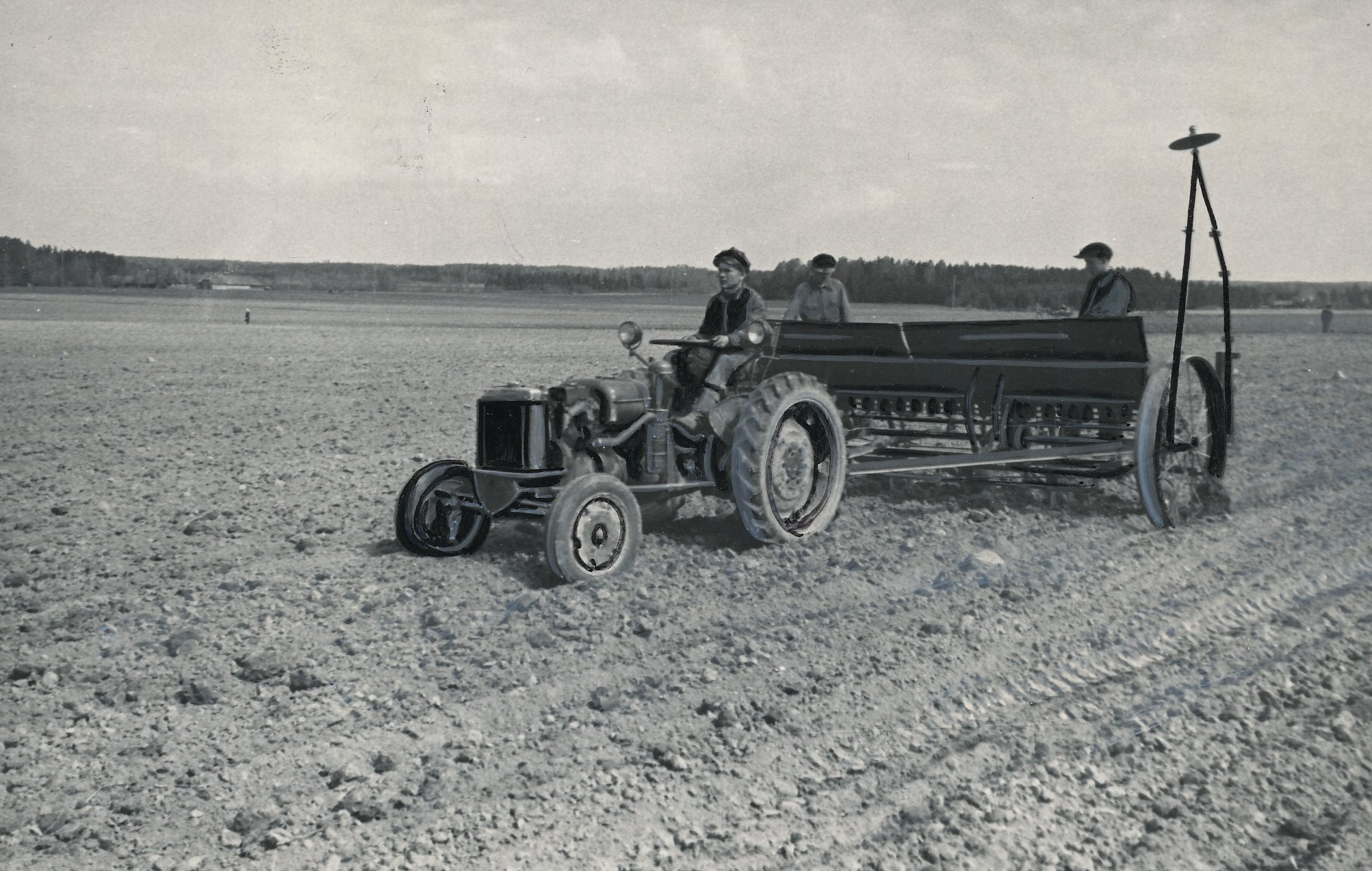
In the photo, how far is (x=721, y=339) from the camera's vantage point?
5.93m

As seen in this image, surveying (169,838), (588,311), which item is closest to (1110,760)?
(169,838)

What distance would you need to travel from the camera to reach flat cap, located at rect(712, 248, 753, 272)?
639cm

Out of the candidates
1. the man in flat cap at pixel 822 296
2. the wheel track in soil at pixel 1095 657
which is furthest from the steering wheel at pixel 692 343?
the man in flat cap at pixel 822 296

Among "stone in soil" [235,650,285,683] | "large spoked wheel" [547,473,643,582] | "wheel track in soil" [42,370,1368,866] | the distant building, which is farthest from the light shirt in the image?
the distant building

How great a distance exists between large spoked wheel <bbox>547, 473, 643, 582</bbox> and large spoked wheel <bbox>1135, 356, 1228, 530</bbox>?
10.6 ft

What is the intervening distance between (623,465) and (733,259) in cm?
147

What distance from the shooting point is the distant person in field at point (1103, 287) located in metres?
7.81

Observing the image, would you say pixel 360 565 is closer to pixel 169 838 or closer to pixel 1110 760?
pixel 169 838

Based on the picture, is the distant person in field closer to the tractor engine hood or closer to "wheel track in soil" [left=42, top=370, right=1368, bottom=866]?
"wheel track in soil" [left=42, top=370, right=1368, bottom=866]

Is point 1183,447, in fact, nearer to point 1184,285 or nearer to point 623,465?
point 1184,285

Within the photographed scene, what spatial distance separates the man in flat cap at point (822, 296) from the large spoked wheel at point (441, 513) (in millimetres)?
4262

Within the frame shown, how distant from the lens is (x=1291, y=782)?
3.34 m

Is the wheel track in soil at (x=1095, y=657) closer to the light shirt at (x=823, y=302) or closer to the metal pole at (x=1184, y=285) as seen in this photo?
the metal pole at (x=1184, y=285)

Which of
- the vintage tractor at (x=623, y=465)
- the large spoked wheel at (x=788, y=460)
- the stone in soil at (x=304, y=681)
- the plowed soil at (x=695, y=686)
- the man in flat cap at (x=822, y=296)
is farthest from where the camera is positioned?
the man in flat cap at (x=822, y=296)
